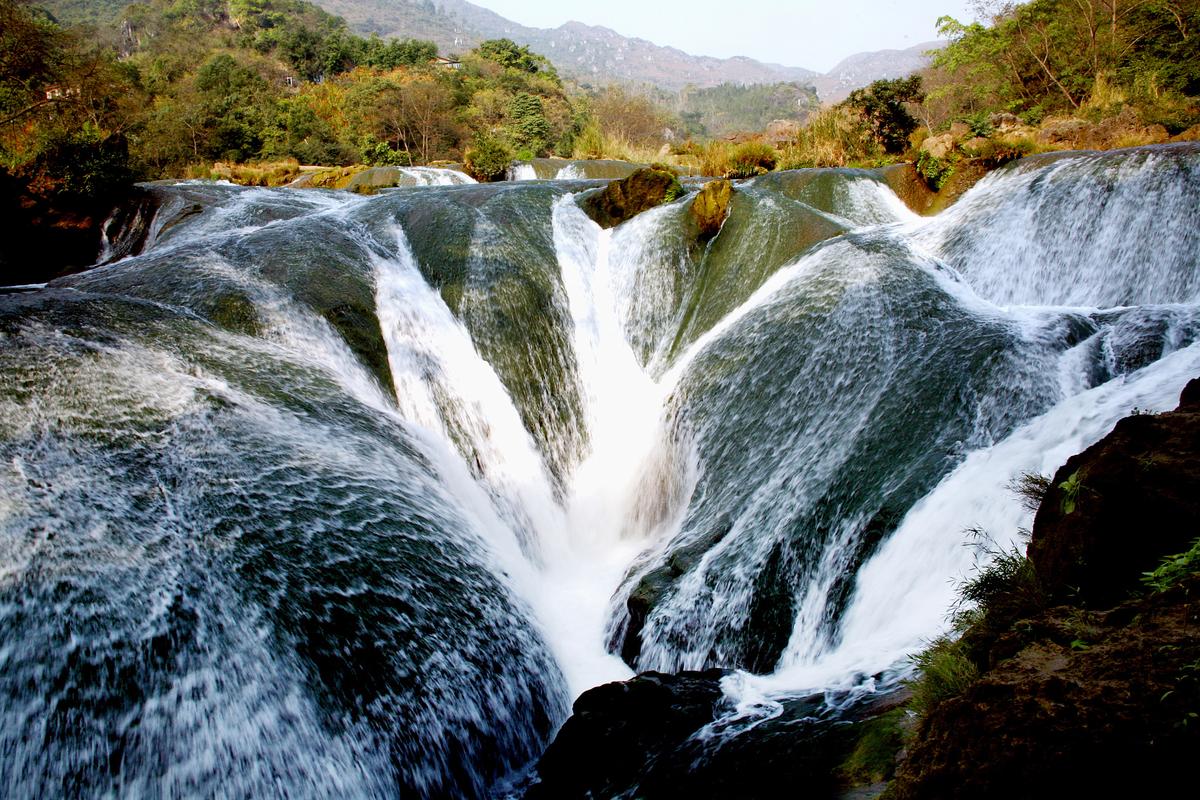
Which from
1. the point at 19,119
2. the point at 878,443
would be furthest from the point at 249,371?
the point at 19,119

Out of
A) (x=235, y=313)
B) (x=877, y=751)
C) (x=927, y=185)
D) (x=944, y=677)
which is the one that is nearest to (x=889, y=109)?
(x=927, y=185)

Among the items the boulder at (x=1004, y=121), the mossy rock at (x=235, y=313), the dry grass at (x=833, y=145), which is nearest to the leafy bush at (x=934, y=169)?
the dry grass at (x=833, y=145)

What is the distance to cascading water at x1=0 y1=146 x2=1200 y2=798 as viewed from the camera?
3.49 m

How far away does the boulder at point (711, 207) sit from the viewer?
1039 centimetres

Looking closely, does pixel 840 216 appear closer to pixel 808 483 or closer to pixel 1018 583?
pixel 808 483

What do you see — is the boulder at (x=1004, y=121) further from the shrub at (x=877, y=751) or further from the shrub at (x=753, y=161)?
the shrub at (x=877, y=751)

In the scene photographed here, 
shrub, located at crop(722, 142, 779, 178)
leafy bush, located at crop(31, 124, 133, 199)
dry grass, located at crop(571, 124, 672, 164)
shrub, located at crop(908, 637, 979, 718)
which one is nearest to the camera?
shrub, located at crop(908, 637, 979, 718)

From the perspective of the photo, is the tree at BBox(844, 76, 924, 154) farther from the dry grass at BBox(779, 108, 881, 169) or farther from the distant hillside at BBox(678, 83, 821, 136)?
the distant hillside at BBox(678, 83, 821, 136)

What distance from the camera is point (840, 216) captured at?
11.3 metres

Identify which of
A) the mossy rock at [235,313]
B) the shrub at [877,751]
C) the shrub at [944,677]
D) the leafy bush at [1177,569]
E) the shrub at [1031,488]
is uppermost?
the mossy rock at [235,313]

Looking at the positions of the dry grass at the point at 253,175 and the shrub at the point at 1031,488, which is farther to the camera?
the dry grass at the point at 253,175

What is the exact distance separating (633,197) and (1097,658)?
33.4 feet

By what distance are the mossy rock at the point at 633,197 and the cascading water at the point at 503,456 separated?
40.0 inches

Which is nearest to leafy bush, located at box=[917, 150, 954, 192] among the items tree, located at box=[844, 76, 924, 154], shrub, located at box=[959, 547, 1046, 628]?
tree, located at box=[844, 76, 924, 154]
